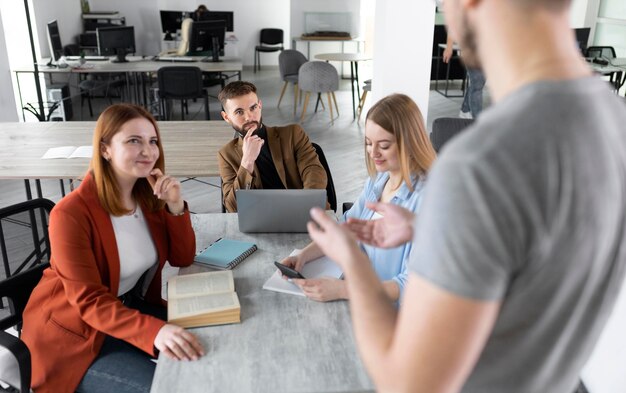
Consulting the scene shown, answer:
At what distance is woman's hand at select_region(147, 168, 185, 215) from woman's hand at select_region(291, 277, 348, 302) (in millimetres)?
572

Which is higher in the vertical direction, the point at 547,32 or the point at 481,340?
the point at 547,32

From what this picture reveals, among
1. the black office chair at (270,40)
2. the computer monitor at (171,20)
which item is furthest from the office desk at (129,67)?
the black office chair at (270,40)

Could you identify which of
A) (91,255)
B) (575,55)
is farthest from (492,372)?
(91,255)

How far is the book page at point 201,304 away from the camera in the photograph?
5.09 ft

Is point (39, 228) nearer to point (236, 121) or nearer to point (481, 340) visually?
point (236, 121)

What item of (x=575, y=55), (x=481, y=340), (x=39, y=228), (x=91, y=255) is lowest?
(x=39, y=228)

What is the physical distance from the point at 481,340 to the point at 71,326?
1.46 metres

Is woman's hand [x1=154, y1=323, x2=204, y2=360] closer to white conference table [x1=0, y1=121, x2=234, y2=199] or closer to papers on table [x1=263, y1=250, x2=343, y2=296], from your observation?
papers on table [x1=263, y1=250, x2=343, y2=296]

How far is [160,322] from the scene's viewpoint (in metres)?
1.55

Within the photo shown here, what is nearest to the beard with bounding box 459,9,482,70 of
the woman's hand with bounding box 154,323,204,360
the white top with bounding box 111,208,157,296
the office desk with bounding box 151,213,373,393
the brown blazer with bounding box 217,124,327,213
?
the office desk with bounding box 151,213,373,393

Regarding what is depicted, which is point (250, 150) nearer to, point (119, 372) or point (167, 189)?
point (167, 189)

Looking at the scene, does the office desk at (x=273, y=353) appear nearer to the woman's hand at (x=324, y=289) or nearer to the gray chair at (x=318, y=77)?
the woman's hand at (x=324, y=289)

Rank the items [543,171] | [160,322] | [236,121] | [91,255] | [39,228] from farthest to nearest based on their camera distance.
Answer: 1. [236,121]
2. [39,228]
3. [91,255]
4. [160,322]
5. [543,171]

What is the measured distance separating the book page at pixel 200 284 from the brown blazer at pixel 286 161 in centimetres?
96
